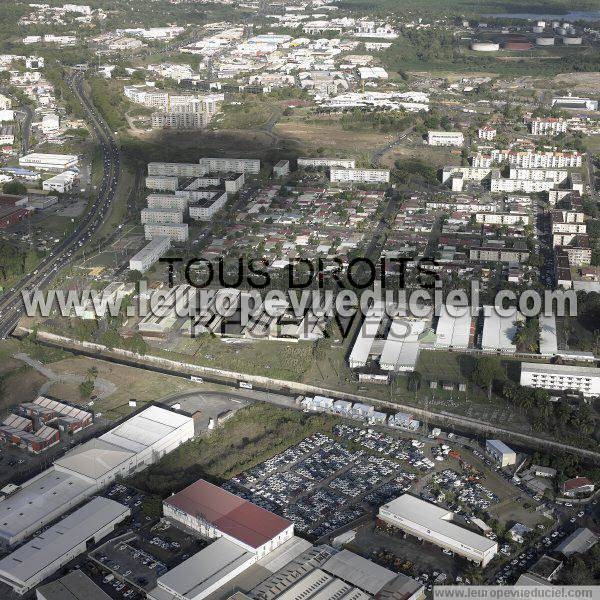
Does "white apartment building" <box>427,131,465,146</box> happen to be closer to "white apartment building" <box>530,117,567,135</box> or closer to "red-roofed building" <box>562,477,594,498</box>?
"white apartment building" <box>530,117,567,135</box>

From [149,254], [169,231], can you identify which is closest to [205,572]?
[149,254]

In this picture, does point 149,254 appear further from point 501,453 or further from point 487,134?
point 487,134

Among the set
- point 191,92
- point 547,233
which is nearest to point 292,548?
point 547,233

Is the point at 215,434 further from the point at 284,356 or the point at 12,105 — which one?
the point at 12,105

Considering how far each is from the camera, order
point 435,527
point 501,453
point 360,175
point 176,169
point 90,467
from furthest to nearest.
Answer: point 176,169, point 360,175, point 501,453, point 90,467, point 435,527

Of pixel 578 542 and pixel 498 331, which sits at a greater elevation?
pixel 498 331
